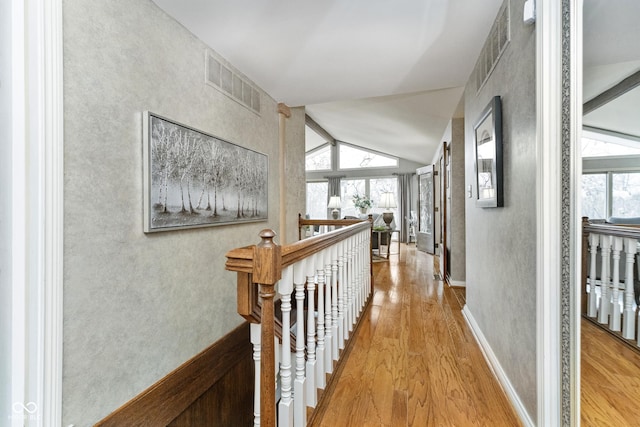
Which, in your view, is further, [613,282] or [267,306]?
[267,306]

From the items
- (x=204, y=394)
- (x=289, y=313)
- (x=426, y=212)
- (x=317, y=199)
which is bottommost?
(x=204, y=394)

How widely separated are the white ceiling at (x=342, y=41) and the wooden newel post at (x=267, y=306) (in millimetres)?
1480

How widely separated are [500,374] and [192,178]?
2.23 m

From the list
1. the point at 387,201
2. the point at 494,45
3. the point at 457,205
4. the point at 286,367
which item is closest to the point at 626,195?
the point at 286,367

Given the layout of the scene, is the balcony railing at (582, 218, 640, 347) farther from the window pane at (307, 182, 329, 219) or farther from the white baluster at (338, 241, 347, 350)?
the window pane at (307, 182, 329, 219)

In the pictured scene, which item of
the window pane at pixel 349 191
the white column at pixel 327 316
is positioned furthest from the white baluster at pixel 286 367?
the window pane at pixel 349 191

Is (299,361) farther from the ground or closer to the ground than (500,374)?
farther from the ground

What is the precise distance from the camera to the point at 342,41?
199 centimetres

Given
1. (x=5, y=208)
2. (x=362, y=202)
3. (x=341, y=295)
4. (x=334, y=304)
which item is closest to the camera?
(x=5, y=208)

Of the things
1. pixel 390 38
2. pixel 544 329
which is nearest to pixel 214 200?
pixel 390 38

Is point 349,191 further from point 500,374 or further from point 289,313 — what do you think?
point 289,313

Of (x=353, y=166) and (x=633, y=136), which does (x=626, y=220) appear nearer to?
(x=633, y=136)

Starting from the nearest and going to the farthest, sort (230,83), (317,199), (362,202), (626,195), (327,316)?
(626,195)
(327,316)
(230,83)
(362,202)
(317,199)

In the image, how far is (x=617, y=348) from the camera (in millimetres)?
822
